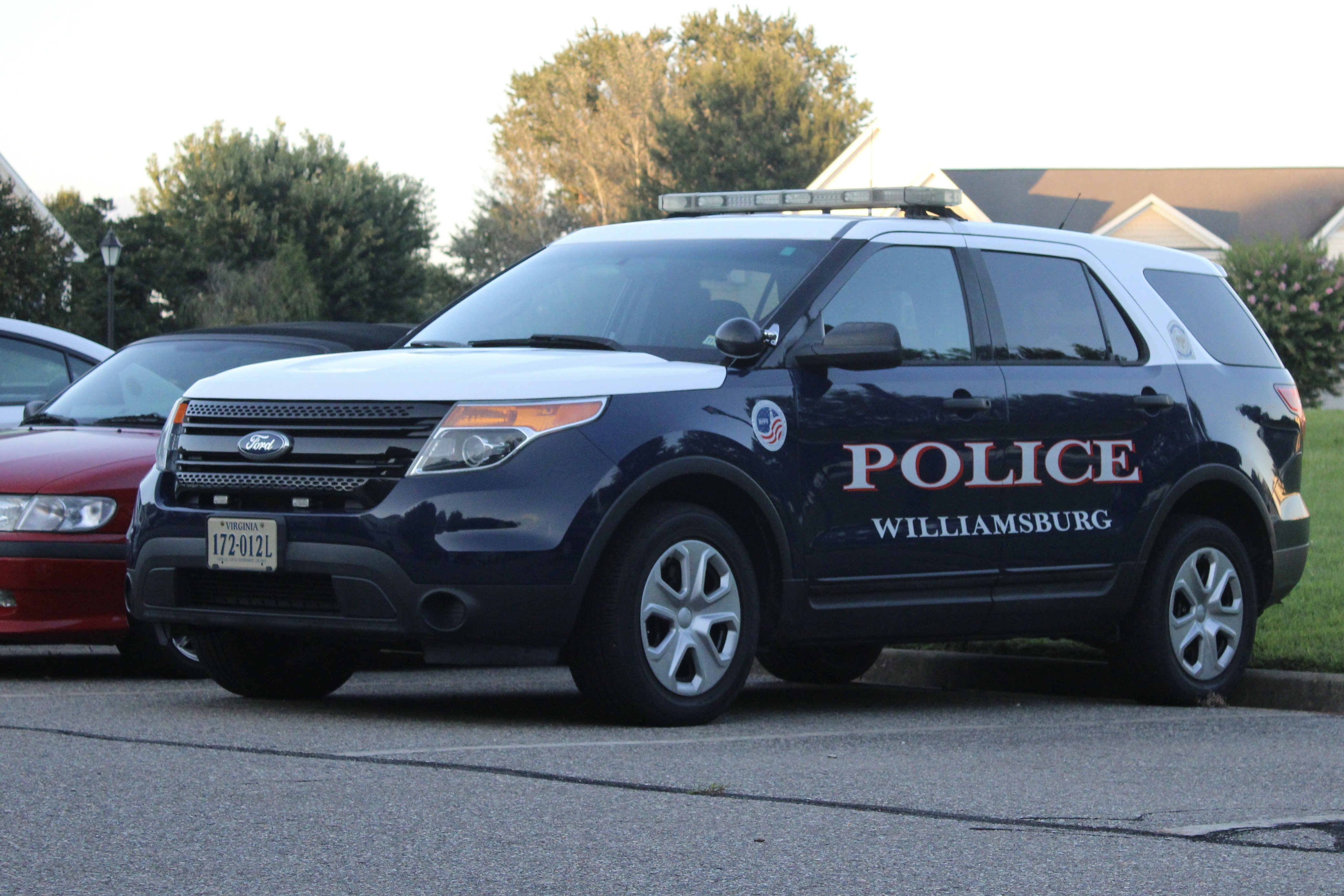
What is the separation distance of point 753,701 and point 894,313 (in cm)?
178

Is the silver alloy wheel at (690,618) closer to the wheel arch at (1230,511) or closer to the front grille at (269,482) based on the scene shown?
the front grille at (269,482)

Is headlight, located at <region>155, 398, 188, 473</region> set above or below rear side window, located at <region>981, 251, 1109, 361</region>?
below

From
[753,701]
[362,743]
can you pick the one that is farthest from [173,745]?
[753,701]

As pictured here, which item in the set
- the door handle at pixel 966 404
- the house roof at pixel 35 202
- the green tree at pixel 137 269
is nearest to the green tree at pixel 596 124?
the green tree at pixel 137 269

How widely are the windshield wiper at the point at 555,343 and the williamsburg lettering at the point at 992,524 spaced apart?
45.5 inches

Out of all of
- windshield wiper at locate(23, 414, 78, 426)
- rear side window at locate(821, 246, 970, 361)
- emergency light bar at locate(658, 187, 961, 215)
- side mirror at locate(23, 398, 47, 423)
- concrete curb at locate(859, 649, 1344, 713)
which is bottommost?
concrete curb at locate(859, 649, 1344, 713)

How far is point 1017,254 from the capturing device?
25.8 feet

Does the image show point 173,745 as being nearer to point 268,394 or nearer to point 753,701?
point 268,394

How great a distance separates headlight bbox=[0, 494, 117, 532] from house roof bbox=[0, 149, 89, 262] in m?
33.4

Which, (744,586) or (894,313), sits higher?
(894,313)

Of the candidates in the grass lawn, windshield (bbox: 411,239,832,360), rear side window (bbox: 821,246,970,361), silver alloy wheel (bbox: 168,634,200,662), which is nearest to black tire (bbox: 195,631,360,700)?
silver alloy wheel (bbox: 168,634,200,662)

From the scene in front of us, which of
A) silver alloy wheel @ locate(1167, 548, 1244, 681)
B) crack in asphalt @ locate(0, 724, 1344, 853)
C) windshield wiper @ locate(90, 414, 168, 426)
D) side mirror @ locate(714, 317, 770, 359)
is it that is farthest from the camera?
windshield wiper @ locate(90, 414, 168, 426)

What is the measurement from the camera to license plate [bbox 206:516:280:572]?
632 cm

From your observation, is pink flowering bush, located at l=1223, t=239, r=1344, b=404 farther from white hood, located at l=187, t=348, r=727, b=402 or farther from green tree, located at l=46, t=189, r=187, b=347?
green tree, located at l=46, t=189, r=187, b=347
